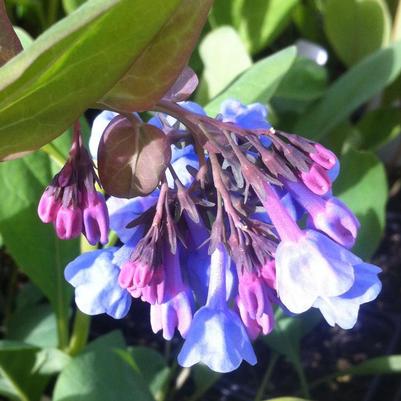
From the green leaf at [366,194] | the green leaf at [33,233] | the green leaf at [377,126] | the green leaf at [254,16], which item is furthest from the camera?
the green leaf at [377,126]

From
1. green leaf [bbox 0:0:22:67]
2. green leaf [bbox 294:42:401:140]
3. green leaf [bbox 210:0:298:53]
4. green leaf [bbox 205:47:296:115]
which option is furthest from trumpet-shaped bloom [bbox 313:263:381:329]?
green leaf [bbox 210:0:298:53]

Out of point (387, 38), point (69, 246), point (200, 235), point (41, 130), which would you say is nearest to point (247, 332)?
point (200, 235)

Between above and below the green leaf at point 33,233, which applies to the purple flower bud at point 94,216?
above

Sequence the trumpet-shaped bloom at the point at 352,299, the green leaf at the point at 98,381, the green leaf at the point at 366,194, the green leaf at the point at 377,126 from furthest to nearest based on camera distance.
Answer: the green leaf at the point at 377,126 → the green leaf at the point at 366,194 → the green leaf at the point at 98,381 → the trumpet-shaped bloom at the point at 352,299

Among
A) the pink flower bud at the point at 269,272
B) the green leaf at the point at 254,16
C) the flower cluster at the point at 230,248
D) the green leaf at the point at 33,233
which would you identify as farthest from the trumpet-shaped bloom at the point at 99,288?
the green leaf at the point at 254,16

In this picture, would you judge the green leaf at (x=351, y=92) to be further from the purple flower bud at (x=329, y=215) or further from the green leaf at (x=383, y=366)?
the purple flower bud at (x=329, y=215)

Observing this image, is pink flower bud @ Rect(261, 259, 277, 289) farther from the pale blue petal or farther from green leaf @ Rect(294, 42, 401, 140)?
green leaf @ Rect(294, 42, 401, 140)

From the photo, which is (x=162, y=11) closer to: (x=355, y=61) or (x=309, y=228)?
(x=309, y=228)
